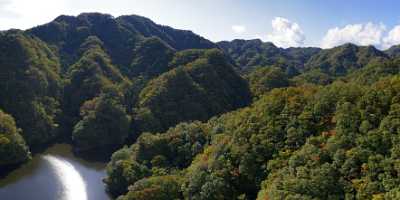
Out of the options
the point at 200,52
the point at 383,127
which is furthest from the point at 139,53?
the point at 383,127

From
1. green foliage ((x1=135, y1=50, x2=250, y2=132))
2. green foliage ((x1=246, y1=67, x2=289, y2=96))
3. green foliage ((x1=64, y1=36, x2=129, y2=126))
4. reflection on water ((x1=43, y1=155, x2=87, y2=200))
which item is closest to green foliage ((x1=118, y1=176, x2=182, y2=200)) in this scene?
reflection on water ((x1=43, y1=155, x2=87, y2=200))

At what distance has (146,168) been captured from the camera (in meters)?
76.1

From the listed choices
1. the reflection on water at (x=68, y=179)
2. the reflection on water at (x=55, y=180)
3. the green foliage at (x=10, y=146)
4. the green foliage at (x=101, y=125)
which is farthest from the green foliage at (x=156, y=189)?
the green foliage at (x=101, y=125)

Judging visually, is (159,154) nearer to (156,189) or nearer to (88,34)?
(156,189)

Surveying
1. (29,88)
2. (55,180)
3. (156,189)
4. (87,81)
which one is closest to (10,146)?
(55,180)

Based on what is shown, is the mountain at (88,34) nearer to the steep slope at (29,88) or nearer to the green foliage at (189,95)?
the steep slope at (29,88)

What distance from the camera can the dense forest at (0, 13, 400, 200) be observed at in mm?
51406

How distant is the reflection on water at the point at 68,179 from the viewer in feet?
250

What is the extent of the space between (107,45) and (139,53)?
16.2m

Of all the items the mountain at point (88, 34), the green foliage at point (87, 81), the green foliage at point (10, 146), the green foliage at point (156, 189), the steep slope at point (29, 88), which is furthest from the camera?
the mountain at point (88, 34)

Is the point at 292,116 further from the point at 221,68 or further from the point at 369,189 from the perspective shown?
the point at 221,68

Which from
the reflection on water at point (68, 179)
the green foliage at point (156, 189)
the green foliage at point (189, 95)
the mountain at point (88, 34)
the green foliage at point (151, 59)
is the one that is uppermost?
the mountain at point (88, 34)

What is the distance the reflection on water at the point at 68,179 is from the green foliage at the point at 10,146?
7.00 meters

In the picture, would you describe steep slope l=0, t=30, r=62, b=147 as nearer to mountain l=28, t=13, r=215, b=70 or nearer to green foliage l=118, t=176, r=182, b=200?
mountain l=28, t=13, r=215, b=70
